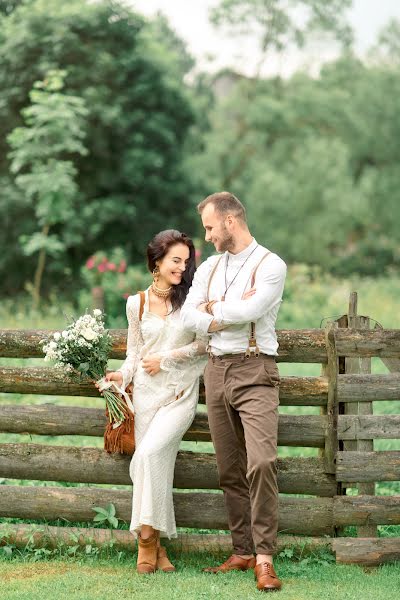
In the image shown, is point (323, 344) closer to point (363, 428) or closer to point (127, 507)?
point (363, 428)

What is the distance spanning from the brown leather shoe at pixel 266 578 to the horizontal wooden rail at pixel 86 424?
3.17ft

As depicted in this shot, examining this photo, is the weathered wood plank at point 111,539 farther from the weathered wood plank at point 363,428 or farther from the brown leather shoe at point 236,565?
the weathered wood plank at point 363,428

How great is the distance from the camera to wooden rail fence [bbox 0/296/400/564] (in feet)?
19.2

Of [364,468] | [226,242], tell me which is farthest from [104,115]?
[364,468]

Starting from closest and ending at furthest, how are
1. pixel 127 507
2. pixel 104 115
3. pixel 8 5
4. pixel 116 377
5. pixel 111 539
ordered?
pixel 116 377 < pixel 111 539 < pixel 127 507 < pixel 104 115 < pixel 8 5

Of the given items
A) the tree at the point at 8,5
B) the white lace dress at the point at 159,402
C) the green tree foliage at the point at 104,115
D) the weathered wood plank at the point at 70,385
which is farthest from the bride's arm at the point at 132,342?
the tree at the point at 8,5

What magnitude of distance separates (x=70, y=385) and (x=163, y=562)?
132cm

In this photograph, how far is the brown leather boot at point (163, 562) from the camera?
5570mm

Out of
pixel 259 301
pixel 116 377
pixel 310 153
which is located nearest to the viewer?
pixel 259 301

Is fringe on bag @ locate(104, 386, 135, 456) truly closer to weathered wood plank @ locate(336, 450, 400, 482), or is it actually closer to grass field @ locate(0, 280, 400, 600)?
grass field @ locate(0, 280, 400, 600)

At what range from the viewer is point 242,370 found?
530cm

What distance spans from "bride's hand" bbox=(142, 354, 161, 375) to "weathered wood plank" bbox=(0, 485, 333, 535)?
967 mm

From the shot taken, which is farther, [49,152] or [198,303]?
[49,152]

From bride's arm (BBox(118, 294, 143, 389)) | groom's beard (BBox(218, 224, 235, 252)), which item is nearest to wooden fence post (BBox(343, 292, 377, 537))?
groom's beard (BBox(218, 224, 235, 252))
